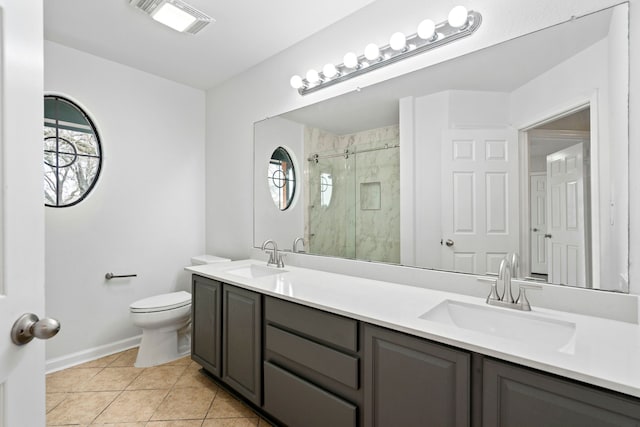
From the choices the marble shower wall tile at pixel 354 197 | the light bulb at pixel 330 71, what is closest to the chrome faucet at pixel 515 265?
the marble shower wall tile at pixel 354 197

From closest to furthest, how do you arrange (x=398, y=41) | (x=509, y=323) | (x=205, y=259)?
(x=509, y=323) → (x=398, y=41) → (x=205, y=259)

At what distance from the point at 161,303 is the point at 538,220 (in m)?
2.53

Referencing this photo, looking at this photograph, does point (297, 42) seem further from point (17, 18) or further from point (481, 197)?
point (17, 18)

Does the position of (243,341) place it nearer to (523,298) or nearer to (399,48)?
(523,298)

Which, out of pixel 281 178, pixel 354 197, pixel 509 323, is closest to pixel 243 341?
pixel 354 197

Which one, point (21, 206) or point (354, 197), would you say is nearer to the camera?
point (21, 206)

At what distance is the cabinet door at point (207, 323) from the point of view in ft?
6.73

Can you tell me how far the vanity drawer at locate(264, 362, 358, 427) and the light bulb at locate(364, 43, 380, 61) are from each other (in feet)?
5.82

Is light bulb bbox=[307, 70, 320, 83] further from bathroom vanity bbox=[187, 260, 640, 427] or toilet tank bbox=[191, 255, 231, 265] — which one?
toilet tank bbox=[191, 255, 231, 265]

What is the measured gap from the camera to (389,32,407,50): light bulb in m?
1.70

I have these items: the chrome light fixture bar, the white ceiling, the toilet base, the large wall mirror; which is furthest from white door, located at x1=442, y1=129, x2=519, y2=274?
the toilet base

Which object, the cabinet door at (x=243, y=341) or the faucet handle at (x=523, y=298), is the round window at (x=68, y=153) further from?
the faucet handle at (x=523, y=298)

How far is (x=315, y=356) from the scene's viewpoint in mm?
1449

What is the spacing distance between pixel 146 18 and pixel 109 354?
2.65 metres
